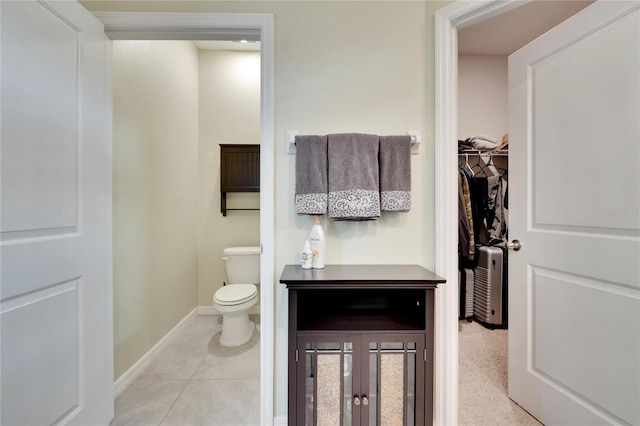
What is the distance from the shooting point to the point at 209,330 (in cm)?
222

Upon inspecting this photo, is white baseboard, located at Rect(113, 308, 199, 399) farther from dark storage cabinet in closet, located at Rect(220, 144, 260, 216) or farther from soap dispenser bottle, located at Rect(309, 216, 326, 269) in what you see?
soap dispenser bottle, located at Rect(309, 216, 326, 269)

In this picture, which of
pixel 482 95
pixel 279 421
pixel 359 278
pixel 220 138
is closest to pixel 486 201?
pixel 482 95

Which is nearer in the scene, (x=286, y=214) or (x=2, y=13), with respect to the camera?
(x=2, y=13)

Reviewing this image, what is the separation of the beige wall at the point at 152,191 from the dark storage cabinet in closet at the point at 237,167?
326mm

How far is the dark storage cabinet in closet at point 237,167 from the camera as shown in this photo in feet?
7.92

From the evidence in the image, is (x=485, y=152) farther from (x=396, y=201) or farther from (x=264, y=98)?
(x=264, y=98)

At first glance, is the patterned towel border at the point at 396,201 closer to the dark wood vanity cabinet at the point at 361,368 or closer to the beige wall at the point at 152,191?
the dark wood vanity cabinet at the point at 361,368

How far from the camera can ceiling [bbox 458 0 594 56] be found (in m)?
1.79

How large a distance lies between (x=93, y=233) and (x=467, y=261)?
2779mm

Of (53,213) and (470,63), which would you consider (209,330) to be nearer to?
(53,213)

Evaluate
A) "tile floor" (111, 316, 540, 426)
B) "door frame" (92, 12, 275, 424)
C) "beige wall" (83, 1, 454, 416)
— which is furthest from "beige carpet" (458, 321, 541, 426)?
"door frame" (92, 12, 275, 424)

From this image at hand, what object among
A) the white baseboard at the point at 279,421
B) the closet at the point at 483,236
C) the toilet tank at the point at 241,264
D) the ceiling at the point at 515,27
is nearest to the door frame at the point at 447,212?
the white baseboard at the point at 279,421

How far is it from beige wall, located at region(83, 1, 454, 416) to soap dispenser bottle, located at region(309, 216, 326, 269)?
0.09m

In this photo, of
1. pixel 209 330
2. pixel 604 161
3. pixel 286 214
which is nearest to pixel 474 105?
pixel 604 161
